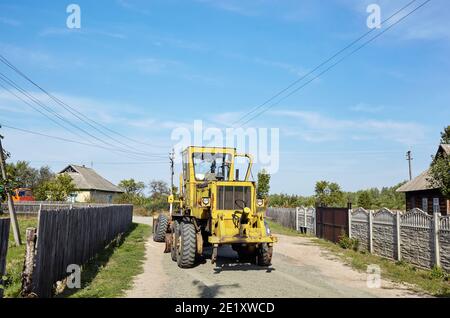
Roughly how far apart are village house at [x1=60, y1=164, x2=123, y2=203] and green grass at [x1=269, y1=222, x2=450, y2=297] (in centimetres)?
4735

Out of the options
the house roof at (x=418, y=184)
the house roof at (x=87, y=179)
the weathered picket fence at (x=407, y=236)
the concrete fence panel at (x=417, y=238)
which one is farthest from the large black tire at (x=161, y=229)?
the house roof at (x=87, y=179)

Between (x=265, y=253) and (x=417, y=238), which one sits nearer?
(x=265, y=253)

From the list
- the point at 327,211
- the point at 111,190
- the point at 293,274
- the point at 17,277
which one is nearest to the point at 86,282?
the point at 17,277

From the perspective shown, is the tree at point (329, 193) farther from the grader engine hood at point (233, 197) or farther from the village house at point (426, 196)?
the grader engine hood at point (233, 197)

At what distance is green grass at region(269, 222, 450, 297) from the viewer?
9.60m

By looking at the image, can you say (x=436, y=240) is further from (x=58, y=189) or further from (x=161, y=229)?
(x=58, y=189)

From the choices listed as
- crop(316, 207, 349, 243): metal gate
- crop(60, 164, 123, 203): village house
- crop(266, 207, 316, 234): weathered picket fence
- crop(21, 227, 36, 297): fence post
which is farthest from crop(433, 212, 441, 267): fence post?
crop(60, 164, 123, 203): village house

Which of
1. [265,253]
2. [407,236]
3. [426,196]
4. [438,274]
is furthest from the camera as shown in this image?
[426,196]

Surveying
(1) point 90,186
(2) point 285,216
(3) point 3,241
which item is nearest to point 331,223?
(2) point 285,216

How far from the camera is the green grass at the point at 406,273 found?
9599 millimetres

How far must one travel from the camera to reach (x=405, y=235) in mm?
13273

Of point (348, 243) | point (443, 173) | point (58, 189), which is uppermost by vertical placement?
point (443, 173)

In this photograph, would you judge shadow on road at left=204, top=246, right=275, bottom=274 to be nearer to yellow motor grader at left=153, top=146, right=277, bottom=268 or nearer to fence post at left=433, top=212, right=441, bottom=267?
yellow motor grader at left=153, top=146, right=277, bottom=268

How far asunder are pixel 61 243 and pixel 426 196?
28.1 metres
